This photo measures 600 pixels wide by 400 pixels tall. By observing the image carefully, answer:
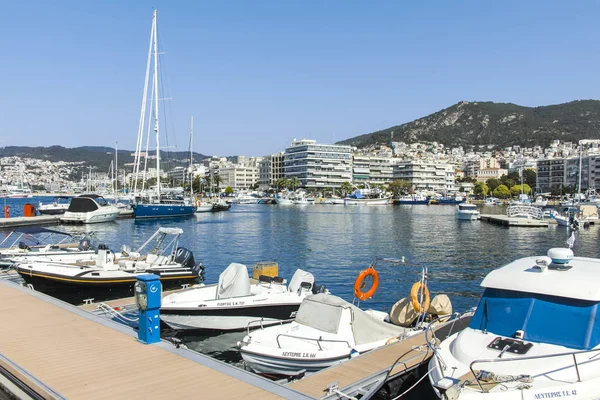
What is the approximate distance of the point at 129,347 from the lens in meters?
10.4

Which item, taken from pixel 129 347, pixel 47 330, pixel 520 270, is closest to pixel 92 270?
pixel 47 330

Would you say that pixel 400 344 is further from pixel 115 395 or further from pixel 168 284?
pixel 168 284

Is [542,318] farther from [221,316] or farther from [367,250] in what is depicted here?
[367,250]

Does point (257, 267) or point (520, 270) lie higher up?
point (520, 270)

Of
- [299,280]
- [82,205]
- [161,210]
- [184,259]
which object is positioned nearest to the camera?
[299,280]

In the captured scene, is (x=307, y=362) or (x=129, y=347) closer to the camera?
(x=129, y=347)

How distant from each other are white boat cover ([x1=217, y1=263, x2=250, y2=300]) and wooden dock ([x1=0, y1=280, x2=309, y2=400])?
16.4 ft

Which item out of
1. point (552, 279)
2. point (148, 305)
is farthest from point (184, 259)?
point (552, 279)

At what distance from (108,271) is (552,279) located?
18247 mm

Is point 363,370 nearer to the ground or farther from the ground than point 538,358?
nearer to the ground

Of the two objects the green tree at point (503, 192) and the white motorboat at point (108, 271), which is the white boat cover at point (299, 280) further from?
the green tree at point (503, 192)

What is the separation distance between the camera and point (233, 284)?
1691 cm

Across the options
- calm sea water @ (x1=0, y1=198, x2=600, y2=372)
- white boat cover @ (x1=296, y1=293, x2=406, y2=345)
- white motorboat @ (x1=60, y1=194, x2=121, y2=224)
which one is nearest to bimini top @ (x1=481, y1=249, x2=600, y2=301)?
white boat cover @ (x1=296, y1=293, x2=406, y2=345)

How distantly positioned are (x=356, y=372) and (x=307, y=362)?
231cm
